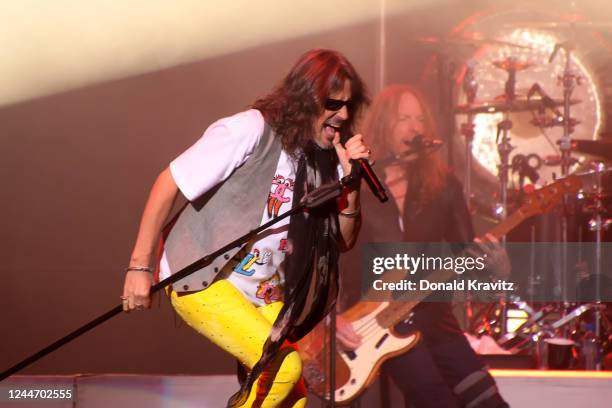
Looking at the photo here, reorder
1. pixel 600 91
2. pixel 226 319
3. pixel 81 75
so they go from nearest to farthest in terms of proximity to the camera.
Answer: pixel 226 319 → pixel 600 91 → pixel 81 75

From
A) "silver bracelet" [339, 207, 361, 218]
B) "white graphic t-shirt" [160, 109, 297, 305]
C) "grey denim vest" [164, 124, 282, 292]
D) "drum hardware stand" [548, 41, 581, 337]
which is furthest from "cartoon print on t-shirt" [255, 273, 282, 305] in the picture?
"drum hardware stand" [548, 41, 581, 337]

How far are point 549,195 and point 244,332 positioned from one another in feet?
6.14

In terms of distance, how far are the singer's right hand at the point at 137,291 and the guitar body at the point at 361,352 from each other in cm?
152

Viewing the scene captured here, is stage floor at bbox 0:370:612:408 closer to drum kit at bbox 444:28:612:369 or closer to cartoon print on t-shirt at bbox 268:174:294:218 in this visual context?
drum kit at bbox 444:28:612:369

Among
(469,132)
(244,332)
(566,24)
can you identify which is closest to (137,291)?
(244,332)

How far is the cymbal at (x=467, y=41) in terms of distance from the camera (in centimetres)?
375

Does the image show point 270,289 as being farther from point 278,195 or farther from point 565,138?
point 565,138

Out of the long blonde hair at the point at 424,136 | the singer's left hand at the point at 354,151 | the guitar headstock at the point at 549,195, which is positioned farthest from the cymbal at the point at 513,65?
the singer's left hand at the point at 354,151

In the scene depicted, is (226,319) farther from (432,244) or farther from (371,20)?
(371,20)

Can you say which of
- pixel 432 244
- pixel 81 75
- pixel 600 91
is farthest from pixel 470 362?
pixel 81 75

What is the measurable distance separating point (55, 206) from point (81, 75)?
0.62 m

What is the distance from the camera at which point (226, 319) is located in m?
2.34

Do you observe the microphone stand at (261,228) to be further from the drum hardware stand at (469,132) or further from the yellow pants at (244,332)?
the drum hardware stand at (469,132)

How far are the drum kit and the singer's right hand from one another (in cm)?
186
